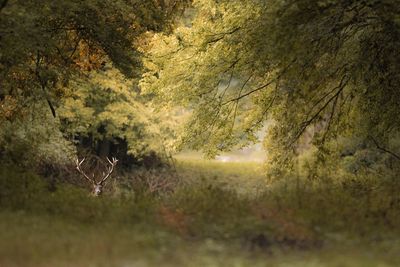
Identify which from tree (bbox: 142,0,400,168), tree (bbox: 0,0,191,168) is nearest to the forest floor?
tree (bbox: 0,0,191,168)

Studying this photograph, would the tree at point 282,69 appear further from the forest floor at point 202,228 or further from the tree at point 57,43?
the forest floor at point 202,228

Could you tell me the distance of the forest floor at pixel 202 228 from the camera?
7434 mm

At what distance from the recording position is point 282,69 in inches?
554

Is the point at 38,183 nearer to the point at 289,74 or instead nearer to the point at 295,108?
the point at 289,74

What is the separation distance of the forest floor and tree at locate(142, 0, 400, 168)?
3477 millimetres

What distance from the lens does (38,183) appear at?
1072 cm

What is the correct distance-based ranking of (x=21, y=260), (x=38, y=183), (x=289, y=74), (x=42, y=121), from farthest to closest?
(x=42, y=121), (x=289, y=74), (x=38, y=183), (x=21, y=260)

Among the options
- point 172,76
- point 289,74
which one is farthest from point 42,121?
point 289,74

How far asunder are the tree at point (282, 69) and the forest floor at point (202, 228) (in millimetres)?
3477

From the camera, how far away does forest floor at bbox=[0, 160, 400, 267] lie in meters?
7.43

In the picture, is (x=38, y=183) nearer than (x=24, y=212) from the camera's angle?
No

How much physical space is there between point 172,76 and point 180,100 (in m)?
0.80

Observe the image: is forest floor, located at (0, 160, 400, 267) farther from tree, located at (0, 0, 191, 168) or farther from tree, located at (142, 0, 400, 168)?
tree, located at (142, 0, 400, 168)

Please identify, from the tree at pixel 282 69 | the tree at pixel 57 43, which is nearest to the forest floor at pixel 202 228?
the tree at pixel 57 43
